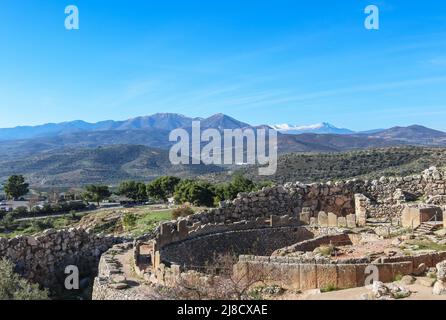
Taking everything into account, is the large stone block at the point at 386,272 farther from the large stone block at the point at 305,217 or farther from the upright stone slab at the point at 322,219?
the large stone block at the point at 305,217

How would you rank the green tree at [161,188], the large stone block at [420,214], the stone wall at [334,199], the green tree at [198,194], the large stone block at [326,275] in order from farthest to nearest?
the green tree at [161,188] < the green tree at [198,194] < the stone wall at [334,199] < the large stone block at [420,214] < the large stone block at [326,275]

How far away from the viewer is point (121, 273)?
1673cm

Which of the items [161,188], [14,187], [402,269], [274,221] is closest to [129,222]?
[274,221]

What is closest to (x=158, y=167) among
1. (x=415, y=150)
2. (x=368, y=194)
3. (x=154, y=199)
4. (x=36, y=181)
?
(x=36, y=181)

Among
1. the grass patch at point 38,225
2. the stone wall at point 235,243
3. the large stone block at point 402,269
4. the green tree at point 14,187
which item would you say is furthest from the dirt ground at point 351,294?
the green tree at point 14,187

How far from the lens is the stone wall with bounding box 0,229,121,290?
1894cm

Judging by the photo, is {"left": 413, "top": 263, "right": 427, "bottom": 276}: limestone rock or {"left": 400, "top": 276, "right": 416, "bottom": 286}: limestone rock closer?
{"left": 400, "top": 276, "right": 416, "bottom": 286}: limestone rock

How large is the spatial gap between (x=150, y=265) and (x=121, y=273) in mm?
2296

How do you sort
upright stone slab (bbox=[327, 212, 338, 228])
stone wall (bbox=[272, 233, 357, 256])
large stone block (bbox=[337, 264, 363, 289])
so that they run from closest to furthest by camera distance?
large stone block (bbox=[337, 264, 363, 289]) → stone wall (bbox=[272, 233, 357, 256]) → upright stone slab (bbox=[327, 212, 338, 228])

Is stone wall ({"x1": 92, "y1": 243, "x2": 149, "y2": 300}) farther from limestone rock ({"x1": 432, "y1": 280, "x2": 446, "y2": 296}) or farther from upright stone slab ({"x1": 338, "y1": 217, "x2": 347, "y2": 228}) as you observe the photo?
upright stone slab ({"x1": 338, "y1": 217, "x2": 347, "y2": 228})

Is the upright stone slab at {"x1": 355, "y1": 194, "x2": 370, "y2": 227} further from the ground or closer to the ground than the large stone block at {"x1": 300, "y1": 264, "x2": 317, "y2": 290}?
further from the ground

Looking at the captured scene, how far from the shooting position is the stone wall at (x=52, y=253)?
62.1 ft

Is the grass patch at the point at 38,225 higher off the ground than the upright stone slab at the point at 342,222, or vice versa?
the upright stone slab at the point at 342,222

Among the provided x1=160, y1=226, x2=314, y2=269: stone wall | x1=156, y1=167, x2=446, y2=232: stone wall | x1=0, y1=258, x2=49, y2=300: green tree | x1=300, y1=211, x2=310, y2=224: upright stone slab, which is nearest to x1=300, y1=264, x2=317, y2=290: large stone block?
x1=160, y1=226, x2=314, y2=269: stone wall
